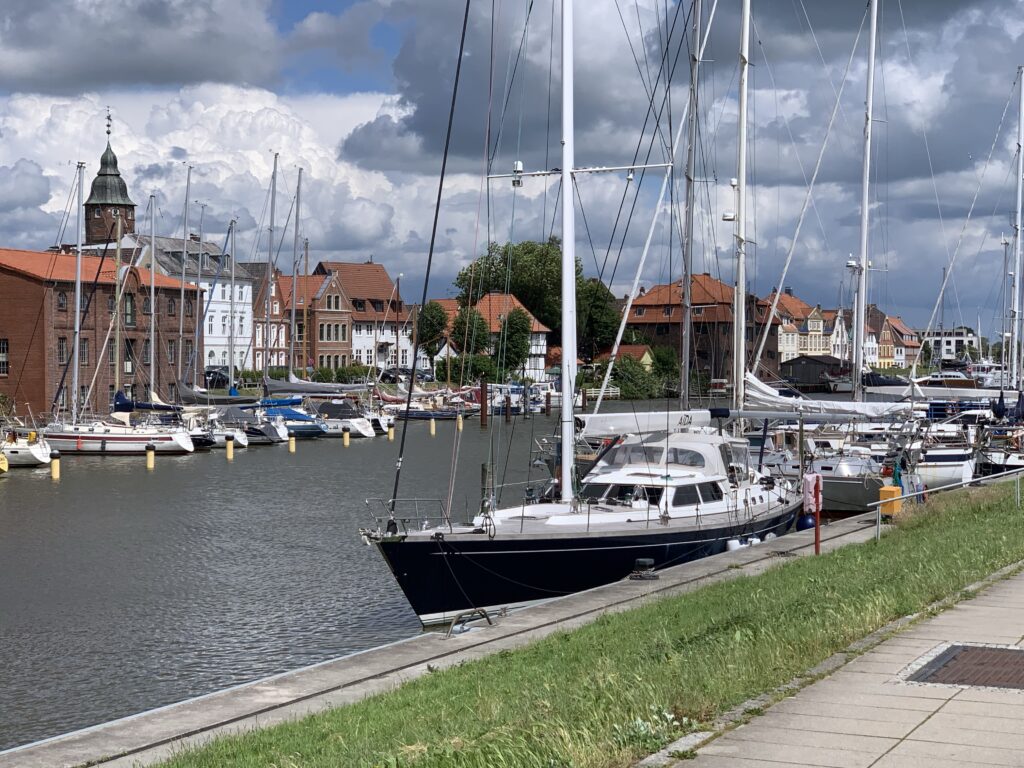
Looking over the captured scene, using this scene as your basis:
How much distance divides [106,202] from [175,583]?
11674 centimetres

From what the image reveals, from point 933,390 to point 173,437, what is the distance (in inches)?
1587

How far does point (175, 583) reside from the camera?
32969 millimetres

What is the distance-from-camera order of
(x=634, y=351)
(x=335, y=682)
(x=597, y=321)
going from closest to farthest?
(x=335, y=682) → (x=597, y=321) → (x=634, y=351)

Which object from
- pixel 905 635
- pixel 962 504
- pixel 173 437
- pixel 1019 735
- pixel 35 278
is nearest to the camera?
pixel 1019 735

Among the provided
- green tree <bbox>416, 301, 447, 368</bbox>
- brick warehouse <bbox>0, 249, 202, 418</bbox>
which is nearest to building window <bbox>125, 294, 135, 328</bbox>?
brick warehouse <bbox>0, 249, 202, 418</bbox>

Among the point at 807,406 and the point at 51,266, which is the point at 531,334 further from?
the point at 807,406

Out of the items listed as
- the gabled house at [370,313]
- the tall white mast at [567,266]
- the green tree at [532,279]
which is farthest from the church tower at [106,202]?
the tall white mast at [567,266]

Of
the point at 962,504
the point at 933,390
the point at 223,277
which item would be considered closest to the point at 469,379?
the point at 223,277

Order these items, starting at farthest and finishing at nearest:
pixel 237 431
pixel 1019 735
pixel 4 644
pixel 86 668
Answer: pixel 237 431 < pixel 4 644 < pixel 86 668 < pixel 1019 735

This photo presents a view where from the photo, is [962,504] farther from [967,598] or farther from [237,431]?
[237,431]

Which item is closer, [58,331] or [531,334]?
[58,331]

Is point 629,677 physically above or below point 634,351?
below

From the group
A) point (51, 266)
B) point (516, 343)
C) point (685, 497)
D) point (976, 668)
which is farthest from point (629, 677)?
point (516, 343)

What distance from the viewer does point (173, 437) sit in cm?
7031
